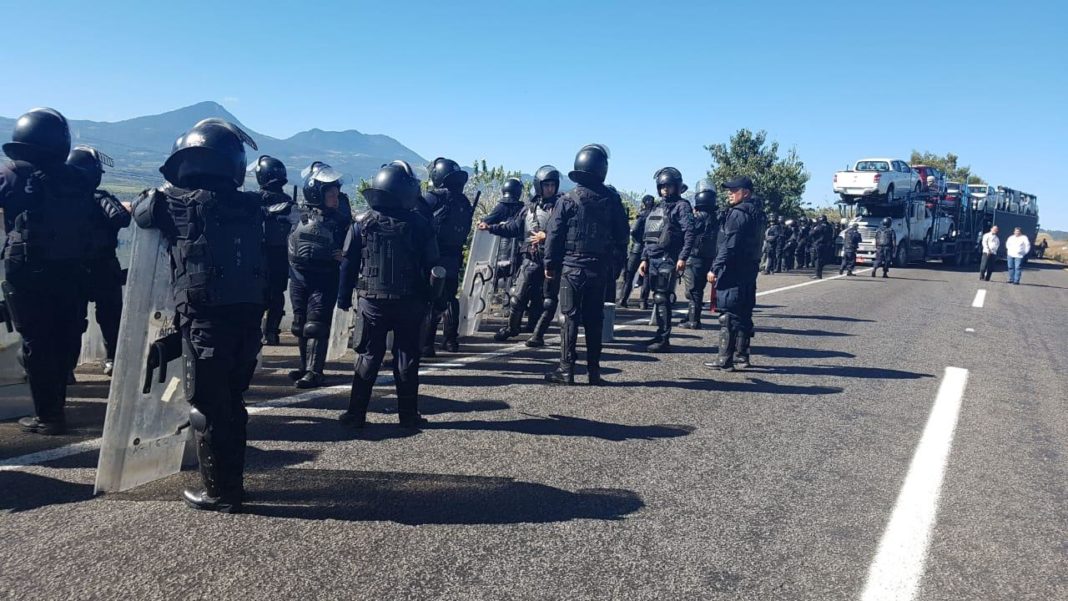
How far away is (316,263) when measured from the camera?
639 cm

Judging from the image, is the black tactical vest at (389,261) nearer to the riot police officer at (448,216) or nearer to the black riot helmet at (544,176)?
the riot police officer at (448,216)

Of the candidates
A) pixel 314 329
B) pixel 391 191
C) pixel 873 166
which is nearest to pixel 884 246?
pixel 873 166

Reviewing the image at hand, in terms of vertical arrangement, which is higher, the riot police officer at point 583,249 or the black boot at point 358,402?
the riot police officer at point 583,249

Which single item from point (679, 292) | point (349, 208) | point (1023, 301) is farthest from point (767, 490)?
point (1023, 301)

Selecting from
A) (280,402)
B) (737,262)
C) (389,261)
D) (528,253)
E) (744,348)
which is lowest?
(280,402)

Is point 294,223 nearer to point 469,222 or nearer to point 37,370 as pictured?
point 469,222

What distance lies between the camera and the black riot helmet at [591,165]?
271 inches

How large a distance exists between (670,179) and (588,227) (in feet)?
10.8

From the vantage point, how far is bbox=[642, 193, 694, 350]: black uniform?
9.03 m

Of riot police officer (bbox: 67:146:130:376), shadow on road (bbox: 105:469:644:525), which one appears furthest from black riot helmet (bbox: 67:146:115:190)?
shadow on road (bbox: 105:469:644:525)

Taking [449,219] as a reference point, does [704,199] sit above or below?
above

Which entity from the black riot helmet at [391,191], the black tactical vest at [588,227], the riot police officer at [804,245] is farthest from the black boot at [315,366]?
the riot police officer at [804,245]

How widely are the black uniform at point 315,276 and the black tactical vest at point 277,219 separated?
77 millimetres

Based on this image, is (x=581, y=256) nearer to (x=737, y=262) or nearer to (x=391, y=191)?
(x=737, y=262)
